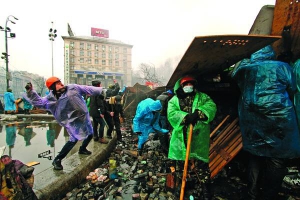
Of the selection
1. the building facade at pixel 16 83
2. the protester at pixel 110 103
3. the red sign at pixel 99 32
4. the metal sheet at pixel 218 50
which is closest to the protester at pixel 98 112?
the protester at pixel 110 103

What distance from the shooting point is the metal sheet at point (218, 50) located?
1.56 metres

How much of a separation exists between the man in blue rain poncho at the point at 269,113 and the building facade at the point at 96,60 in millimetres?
53973

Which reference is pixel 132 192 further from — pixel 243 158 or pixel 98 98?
pixel 98 98

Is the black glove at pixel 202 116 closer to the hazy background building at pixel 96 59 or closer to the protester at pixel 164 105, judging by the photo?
the protester at pixel 164 105

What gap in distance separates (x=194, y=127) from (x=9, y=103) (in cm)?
1272

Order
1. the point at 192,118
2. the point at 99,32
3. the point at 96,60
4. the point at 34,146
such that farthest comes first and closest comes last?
the point at 99,32, the point at 96,60, the point at 34,146, the point at 192,118

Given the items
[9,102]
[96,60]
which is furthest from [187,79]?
[96,60]

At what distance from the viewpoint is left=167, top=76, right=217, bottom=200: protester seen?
2340 mm

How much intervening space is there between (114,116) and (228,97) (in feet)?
11.3

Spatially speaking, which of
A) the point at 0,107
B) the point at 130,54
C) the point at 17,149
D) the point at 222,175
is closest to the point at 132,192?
the point at 222,175

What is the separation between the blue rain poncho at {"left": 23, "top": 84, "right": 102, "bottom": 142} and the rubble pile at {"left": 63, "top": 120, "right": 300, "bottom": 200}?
34.7 inches

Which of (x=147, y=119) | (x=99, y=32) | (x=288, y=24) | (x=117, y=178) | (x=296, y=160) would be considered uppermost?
(x=99, y=32)

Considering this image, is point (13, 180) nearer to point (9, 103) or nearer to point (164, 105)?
point (164, 105)

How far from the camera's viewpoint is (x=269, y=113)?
193 centimetres
